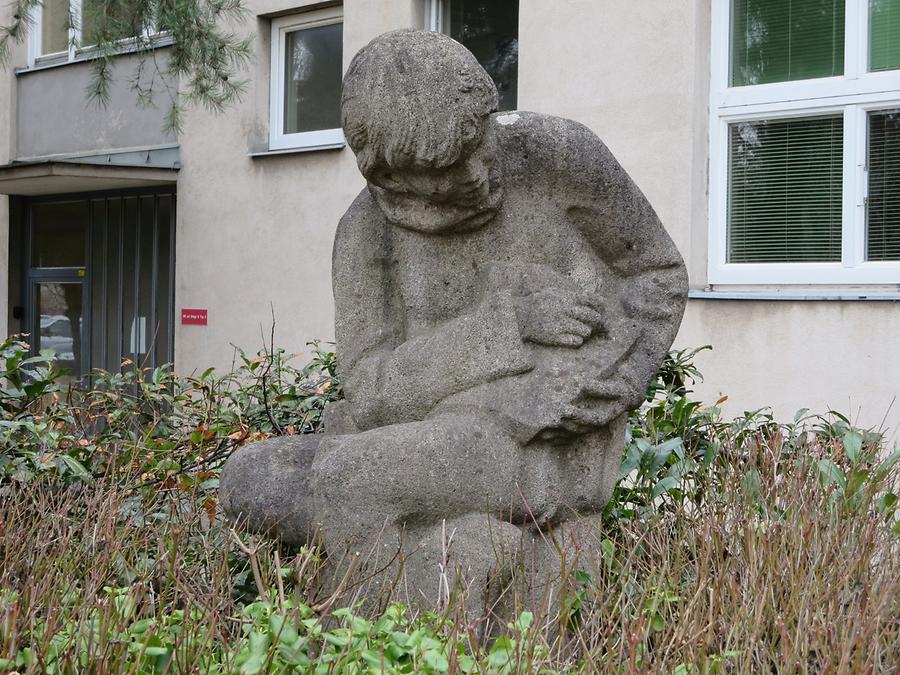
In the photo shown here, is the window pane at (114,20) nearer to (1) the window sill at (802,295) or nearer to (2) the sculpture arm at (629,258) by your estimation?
(1) the window sill at (802,295)

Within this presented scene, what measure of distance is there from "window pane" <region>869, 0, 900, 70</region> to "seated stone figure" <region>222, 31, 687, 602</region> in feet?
13.2

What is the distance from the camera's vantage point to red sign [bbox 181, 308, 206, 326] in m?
10.1

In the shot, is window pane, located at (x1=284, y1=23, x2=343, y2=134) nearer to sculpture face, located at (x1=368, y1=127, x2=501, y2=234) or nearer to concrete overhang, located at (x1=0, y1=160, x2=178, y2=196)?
concrete overhang, located at (x1=0, y1=160, x2=178, y2=196)

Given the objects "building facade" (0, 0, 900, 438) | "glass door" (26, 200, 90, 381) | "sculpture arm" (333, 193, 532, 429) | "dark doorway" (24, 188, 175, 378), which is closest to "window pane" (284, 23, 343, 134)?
"building facade" (0, 0, 900, 438)

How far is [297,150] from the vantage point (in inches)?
363

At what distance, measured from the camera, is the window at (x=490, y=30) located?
27.2ft

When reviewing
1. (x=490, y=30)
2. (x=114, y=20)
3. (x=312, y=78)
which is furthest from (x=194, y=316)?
(x=114, y=20)

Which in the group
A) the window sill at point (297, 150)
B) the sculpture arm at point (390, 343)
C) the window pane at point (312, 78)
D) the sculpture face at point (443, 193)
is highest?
the window pane at point (312, 78)

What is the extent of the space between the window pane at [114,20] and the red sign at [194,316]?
3.93 m

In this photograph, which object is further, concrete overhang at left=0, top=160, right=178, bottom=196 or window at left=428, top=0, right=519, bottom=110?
concrete overhang at left=0, top=160, right=178, bottom=196

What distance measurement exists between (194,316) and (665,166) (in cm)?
484

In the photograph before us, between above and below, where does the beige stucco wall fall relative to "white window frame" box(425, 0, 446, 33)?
below

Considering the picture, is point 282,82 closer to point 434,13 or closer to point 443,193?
point 434,13

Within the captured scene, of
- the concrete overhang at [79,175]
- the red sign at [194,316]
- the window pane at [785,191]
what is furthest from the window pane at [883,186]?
the concrete overhang at [79,175]
